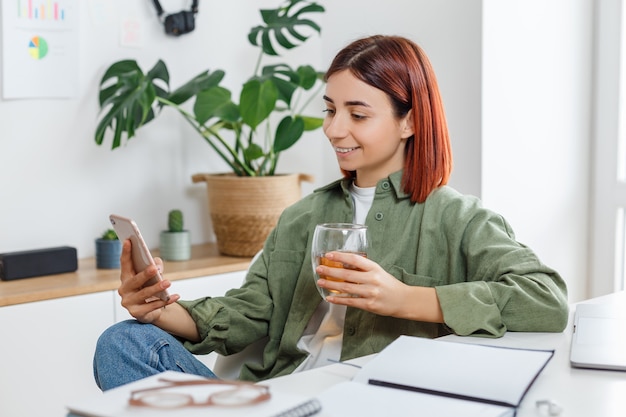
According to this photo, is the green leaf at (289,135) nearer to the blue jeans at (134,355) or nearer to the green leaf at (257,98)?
the green leaf at (257,98)

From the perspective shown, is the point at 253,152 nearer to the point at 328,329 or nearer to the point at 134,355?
the point at 328,329

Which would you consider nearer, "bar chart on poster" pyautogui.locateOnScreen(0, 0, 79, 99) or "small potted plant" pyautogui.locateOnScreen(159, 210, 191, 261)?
"bar chart on poster" pyautogui.locateOnScreen(0, 0, 79, 99)

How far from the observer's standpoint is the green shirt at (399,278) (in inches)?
56.7

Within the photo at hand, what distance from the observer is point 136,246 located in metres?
1.47

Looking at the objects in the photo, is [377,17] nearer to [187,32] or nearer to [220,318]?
[187,32]

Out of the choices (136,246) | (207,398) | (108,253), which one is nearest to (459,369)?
(207,398)

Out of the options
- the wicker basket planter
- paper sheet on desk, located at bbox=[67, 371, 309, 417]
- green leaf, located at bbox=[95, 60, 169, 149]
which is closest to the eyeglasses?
paper sheet on desk, located at bbox=[67, 371, 309, 417]

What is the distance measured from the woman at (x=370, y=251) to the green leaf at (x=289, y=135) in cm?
87

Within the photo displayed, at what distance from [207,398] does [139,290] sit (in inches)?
23.7

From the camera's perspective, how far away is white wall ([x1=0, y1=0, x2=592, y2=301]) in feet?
8.66

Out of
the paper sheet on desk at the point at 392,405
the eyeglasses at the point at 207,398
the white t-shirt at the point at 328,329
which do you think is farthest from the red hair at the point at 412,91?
the eyeglasses at the point at 207,398

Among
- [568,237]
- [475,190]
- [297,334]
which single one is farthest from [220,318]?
[568,237]

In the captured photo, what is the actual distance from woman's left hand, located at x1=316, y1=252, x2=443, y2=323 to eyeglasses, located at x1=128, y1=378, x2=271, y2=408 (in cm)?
38

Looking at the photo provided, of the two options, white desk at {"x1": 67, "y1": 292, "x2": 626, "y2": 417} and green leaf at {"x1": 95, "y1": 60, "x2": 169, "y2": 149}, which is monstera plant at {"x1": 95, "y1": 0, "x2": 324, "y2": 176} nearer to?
green leaf at {"x1": 95, "y1": 60, "x2": 169, "y2": 149}
